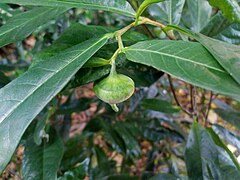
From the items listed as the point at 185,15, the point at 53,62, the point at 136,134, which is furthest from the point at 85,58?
the point at 185,15

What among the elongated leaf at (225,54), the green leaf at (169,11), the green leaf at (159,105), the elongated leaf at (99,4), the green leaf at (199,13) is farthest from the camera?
the green leaf at (159,105)

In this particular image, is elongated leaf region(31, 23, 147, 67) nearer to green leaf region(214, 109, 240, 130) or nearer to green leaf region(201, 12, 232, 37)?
green leaf region(201, 12, 232, 37)

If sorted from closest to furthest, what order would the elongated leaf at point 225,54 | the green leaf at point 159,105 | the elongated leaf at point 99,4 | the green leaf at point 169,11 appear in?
the elongated leaf at point 225,54
the elongated leaf at point 99,4
the green leaf at point 169,11
the green leaf at point 159,105

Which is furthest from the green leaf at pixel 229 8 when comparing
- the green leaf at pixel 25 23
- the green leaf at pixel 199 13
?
the green leaf at pixel 199 13

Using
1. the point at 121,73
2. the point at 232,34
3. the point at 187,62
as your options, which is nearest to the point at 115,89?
the point at 187,62

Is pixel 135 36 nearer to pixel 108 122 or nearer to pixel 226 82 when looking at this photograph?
pixel 226 82

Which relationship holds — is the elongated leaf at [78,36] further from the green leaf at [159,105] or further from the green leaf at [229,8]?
the green leaf at [159,105]

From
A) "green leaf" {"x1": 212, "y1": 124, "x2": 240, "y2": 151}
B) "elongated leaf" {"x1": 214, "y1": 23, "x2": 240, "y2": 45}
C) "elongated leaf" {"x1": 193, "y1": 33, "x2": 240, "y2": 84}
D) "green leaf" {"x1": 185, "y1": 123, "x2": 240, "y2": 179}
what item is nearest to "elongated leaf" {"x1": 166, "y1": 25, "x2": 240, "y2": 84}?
"elongated leaf" {"x1": 193, "y1": 33, "x2": 240, "y2": 84}
